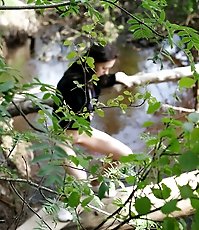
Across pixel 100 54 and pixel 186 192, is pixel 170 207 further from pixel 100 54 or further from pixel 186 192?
pixel 100 54

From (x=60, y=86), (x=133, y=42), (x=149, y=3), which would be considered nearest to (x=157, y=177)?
(x=149, y=3)

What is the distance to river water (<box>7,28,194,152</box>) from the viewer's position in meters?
5.43

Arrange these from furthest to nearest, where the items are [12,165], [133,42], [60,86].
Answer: [133,42], [12,165], [60,86]

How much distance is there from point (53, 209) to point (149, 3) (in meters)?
0.71

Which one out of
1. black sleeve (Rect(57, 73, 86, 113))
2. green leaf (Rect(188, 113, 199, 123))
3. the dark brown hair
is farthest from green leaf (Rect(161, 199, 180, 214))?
the dark brown hair

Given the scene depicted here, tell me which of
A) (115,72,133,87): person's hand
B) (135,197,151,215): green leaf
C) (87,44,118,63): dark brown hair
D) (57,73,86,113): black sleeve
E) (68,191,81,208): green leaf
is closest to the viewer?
(135,197,151,215): green leaf

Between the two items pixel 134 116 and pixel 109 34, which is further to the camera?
pixel 109 34

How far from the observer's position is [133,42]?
331 inches

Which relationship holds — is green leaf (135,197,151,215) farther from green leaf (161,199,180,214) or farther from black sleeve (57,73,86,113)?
black sleeve (57,73,86,113)

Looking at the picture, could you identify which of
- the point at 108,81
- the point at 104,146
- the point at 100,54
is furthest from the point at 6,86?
the point at 108,81

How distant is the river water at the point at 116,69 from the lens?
214 inches

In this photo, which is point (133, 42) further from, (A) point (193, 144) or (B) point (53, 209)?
(A) point (193, 144)

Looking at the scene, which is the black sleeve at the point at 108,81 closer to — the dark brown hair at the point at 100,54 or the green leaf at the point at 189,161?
the dark brown hair at the point at 100,54

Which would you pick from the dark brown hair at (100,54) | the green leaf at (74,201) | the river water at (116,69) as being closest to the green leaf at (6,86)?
the green leaf at (74,201)
